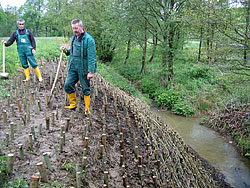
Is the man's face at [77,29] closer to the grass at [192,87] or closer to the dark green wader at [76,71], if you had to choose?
the dark green wader at [76,71]

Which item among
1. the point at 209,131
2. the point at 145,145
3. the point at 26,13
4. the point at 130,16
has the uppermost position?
the point at 26,13

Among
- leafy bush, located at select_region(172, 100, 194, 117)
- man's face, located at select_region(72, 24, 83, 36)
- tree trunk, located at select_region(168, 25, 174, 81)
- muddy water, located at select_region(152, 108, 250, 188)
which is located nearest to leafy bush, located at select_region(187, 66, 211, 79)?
tree trunk, located at select_region(168, 25, 174, 81)

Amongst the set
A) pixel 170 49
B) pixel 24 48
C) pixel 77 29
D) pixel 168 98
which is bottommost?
pixel 168 98

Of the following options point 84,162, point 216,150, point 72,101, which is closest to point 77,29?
point 72,101

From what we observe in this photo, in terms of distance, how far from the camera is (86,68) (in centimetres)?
523

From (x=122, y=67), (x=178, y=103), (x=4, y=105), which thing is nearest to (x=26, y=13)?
(x=122, y=67)

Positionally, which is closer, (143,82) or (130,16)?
(130,16)

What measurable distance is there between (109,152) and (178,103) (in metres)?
8.84

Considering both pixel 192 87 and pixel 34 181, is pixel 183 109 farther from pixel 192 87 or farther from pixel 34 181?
pixel 34 181

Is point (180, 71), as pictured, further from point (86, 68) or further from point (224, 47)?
point (86, 68)

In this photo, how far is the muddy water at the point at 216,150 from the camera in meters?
6.59

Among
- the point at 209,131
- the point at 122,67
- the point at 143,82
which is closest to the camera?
the point at 209,131

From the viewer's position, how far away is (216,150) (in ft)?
26.7

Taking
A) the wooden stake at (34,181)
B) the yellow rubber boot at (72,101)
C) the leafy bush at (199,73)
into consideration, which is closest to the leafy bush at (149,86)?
the leafy bush at (199,73)
